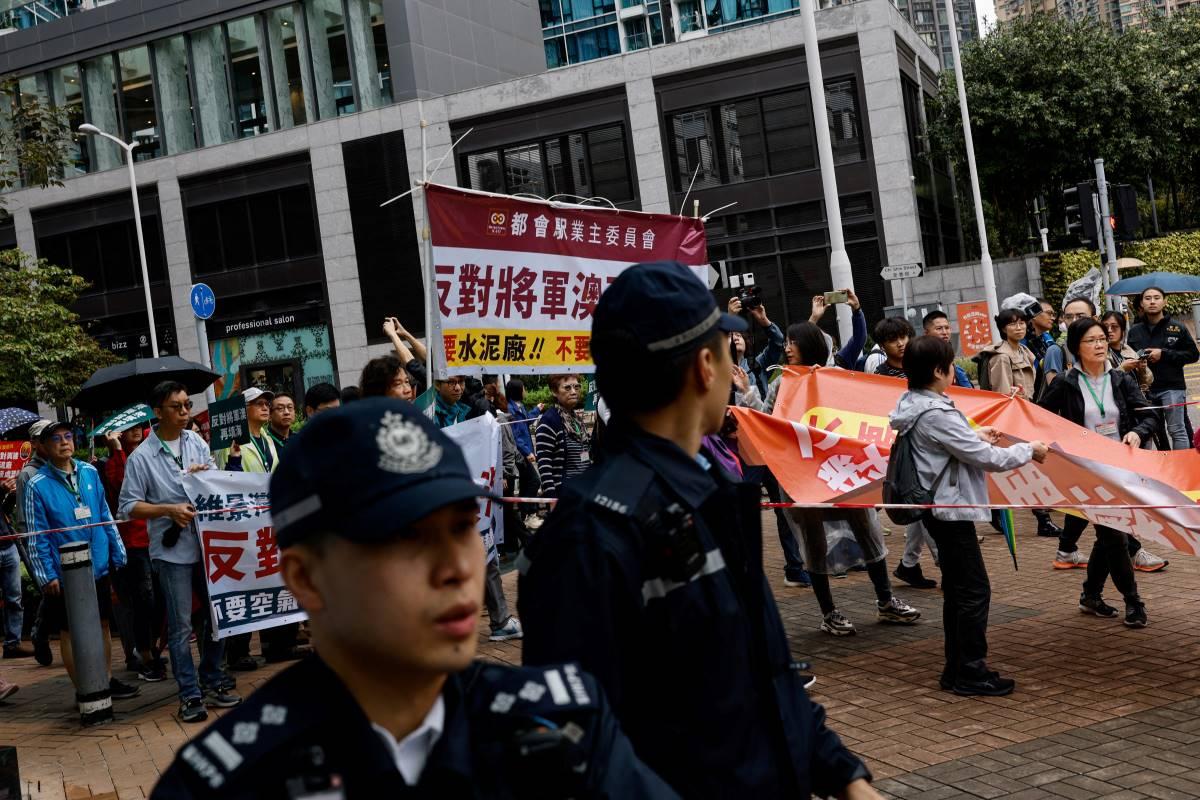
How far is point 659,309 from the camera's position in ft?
7.43

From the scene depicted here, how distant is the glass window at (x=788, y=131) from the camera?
3166cm

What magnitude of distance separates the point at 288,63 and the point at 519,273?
32.1 meters

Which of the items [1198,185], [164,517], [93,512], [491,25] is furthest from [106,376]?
[1198,185]

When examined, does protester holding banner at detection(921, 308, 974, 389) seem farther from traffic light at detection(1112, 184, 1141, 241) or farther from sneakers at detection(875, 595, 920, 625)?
traffic light at detection(1112, 184, 1141, 241)

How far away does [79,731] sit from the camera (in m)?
7.64

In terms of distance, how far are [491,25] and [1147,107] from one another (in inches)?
799

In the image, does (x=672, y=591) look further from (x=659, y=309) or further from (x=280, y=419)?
(x=280, y=419)

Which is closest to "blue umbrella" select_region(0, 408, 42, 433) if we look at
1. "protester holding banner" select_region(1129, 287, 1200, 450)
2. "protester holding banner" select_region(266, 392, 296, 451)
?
"protester holding banner" select_region(266, 392, 296, 451)

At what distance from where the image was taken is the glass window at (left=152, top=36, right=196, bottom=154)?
37969 mm

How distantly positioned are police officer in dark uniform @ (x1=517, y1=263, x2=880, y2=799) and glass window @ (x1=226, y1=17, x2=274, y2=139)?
121ft

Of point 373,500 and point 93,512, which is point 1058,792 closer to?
point 373,500

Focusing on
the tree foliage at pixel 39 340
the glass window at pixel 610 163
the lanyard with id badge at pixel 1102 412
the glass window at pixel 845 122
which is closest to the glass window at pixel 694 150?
the glass window at pixel 610 163

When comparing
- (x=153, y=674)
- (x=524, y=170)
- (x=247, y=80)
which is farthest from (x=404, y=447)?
(x=247, y=80)

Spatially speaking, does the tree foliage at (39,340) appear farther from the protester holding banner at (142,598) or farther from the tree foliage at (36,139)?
the protester holding banner at (142,598)
